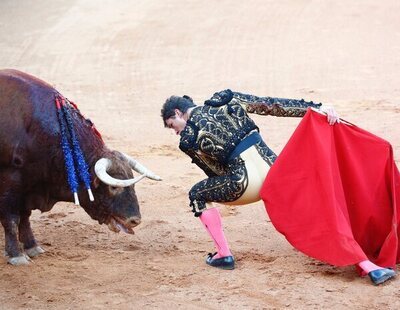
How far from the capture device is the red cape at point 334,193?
241 inches

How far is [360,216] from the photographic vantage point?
6398 mm

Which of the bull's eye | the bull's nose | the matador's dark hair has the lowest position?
the bull's nose

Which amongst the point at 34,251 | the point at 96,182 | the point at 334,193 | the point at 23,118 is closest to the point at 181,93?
the point at 34,251

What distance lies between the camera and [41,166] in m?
6.71

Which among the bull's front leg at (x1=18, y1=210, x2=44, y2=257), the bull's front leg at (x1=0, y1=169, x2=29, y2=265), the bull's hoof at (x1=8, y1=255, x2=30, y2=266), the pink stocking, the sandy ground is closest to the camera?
the sandy ground

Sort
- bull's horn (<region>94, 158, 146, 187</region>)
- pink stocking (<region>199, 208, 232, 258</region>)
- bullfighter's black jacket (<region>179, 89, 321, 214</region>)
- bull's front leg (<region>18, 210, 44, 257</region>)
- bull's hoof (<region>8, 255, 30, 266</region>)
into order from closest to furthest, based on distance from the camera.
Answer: bullfighter's black jacket (<region>179, 89, 321, 214</region>), pink stocking (<region>199, 208, 232, 258</region>), bull's horn (<region>94, 158, 146, 187</region>), bull's hoof (<region>8, 255, 30, 266</region>), bull's front leg (<region>18, 210, 44, 257</region>)

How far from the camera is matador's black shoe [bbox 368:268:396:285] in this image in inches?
232

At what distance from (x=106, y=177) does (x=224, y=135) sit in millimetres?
913

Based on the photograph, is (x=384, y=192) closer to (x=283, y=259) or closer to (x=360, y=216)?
(x=360, y=216)

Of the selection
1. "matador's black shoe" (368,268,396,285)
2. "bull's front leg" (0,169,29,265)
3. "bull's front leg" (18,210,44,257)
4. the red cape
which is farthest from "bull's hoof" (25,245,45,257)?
"matador's black shoe" (368,268,396,285)

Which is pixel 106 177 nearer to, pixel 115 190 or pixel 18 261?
pixel 115 190

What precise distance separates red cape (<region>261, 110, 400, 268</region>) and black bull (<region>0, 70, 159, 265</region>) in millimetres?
1030

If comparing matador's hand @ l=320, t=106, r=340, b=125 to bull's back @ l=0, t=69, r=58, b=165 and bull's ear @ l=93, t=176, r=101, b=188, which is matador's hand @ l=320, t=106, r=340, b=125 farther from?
bull's back @ l=0, t=69, r=58, b=165

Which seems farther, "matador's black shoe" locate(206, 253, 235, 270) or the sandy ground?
"matador's black shoe" locate(206, 253, 235, 270)
